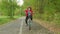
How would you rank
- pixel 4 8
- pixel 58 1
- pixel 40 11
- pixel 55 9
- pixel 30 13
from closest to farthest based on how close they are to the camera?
1. pixel 30 13
2. pixel 58 1
3. pixel 55 9
4. pixel 40 11
5. pixel 4 8

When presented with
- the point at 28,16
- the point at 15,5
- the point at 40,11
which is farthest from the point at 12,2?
the point at 28,16

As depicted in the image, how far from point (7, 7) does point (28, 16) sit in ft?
127

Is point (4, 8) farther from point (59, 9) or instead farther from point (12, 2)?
point (59, 9)

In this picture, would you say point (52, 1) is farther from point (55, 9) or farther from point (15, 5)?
point (15, 5)

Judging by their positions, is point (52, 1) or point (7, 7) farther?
point (7, 7)

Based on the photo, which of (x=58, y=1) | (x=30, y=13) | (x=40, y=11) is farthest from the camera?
(x=40, y=11)

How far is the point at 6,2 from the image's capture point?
54.7 meters

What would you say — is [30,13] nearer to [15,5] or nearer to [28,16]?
[28,16]

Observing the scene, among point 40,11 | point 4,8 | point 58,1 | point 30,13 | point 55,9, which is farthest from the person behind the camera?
point 4,8

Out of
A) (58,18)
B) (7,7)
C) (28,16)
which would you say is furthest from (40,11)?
(28,16)

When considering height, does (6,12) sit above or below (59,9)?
below

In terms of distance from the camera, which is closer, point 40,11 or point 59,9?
point 59,9

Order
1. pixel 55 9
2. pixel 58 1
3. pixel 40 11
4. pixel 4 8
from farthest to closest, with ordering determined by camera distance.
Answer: pixel 4 8, pixel 40 11, pixel 55 9, pixel 58 1

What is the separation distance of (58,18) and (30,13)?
16.8 ft
